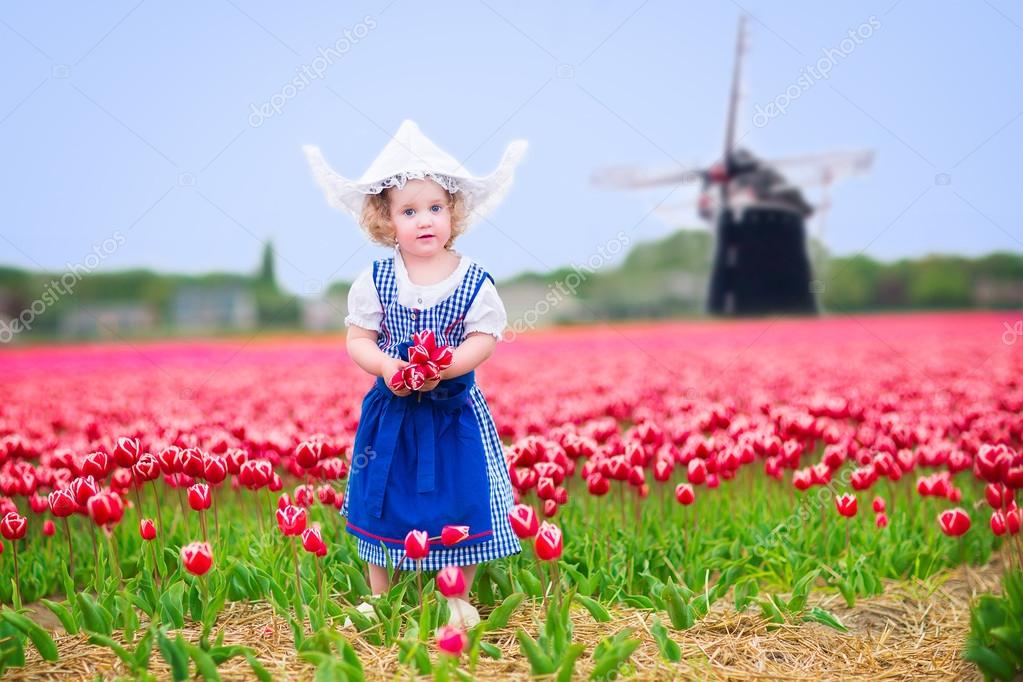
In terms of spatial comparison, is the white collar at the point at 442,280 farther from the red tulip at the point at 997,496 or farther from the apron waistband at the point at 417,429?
the red tulip at the point at 997,496

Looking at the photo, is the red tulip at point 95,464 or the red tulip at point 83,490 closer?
the red tulip at point 83,490

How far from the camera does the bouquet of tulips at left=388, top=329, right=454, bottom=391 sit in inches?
106

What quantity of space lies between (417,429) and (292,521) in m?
0.52

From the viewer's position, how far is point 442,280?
303 centimetres

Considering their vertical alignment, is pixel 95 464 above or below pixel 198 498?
above

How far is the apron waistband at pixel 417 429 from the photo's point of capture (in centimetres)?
289

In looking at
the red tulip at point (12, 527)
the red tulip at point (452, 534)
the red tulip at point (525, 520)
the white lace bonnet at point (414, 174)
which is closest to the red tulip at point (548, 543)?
the red tulip at point (525, 520)

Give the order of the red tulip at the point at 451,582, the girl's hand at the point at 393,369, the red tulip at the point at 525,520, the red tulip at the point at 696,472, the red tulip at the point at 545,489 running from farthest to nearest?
the red tulip at the point at 696,472, the red tulip at the point at 545,489, the girl's hand at the point at 393,369, the red tulip at the point at 525,520, the red tulip at the point at 451,582

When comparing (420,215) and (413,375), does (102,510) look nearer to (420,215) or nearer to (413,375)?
(413,375)

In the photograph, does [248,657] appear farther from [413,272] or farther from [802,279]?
[802,279]

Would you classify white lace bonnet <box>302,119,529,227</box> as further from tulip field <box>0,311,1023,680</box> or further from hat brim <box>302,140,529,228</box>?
tulip field <box>0,311,1023,680</box>

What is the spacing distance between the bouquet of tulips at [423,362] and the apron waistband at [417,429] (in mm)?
242

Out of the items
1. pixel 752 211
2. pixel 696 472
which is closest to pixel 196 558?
pixel 696 472

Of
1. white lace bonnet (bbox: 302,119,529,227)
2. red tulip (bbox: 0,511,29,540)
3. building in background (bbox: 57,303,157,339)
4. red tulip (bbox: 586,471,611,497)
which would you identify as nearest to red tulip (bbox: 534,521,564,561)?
red tulip (bbox: 586,471,611,497)
